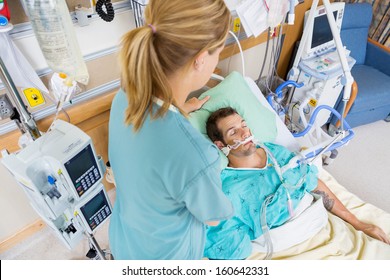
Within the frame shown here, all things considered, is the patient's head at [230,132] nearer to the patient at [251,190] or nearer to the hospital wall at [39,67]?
the patient at [251,190]

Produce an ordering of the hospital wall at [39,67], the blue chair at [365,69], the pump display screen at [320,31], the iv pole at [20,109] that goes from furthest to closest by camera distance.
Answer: the blue chair at [365,69], the pump display screen at [320,31], the hospital wall at [39,67], the iv pole at [20,109]

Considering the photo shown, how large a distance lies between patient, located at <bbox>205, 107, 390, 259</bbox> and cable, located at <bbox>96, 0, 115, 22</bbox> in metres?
0.74

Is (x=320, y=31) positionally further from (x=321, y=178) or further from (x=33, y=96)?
(x=33, y=96)

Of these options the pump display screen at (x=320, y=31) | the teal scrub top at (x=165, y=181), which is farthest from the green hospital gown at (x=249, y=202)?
the pump display screen at (x=320, y=31)

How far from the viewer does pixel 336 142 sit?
1558mm

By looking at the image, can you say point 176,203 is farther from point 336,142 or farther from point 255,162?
point 336,142

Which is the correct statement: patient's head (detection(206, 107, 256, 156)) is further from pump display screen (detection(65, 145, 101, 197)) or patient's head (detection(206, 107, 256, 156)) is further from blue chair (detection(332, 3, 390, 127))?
blue chair (detection(332, 3, 390, 127))

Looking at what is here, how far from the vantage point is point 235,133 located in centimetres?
153

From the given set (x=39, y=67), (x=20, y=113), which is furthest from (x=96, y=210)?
(x=39, y=67)

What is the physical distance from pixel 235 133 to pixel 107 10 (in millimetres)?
870

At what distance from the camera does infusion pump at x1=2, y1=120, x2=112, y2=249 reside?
107cm

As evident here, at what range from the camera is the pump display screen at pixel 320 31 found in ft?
7.00

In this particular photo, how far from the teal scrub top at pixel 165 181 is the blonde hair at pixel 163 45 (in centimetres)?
4
